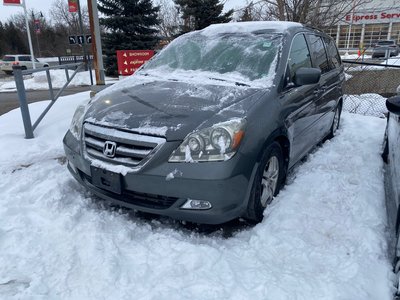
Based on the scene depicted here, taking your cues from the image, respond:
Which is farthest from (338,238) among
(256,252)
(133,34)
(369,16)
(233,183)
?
(369,16)

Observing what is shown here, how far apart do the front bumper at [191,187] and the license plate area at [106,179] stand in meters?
0.04

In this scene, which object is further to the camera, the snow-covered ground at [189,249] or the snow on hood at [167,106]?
the snow on hood at [167,106]

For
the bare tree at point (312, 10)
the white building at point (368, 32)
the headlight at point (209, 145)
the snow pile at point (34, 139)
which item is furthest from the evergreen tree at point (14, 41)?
the headlight at point (209, 145)

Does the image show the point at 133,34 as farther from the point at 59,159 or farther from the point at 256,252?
the point at 256,252

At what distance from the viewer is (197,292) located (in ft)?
7.24

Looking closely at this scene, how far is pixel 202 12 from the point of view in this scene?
21.6 metres

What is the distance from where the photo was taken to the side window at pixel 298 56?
3577 millimetres

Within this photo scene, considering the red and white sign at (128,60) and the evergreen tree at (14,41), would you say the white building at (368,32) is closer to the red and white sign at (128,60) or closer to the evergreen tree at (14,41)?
the red and white sign at (128,60)

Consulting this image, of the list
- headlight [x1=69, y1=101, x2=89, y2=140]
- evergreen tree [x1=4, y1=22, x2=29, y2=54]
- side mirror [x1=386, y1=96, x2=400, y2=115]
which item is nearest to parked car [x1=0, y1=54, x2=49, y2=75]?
evergreen tree [x1=4, y1=22, x2=29, y2=54]

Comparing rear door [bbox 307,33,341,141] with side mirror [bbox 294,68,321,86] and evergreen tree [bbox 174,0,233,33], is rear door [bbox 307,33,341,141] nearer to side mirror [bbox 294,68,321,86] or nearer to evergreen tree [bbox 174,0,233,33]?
side mirror [bbox 294,68,321,86]

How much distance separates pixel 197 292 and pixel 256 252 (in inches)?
24.8

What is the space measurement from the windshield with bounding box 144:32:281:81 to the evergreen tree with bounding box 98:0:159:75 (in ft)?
61.9

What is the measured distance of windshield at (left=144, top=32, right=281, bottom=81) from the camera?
351cm

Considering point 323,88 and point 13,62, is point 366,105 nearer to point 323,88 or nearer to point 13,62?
point 323,88
